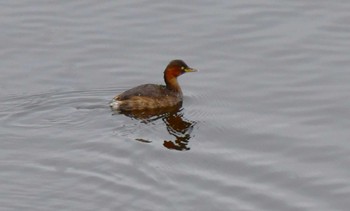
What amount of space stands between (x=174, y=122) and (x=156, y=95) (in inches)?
23.0

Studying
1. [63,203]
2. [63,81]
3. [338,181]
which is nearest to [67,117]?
[63,81]

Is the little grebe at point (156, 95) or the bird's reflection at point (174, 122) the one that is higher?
the little grebe at point (156, 95)

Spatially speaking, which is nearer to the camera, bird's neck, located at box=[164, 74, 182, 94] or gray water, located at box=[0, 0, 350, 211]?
gray water, located at box=[0, 0, 350, 211]

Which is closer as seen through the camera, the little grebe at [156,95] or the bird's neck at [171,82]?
the little grebe at [156,95]

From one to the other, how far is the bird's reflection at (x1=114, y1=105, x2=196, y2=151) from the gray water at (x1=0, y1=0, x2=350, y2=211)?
3 centimetres

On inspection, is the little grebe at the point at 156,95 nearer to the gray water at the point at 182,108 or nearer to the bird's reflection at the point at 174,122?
the bird's reflection at the point at 174,122

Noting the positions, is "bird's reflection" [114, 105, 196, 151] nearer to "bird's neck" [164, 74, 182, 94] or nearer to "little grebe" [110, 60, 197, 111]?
"little grebe" [110, 60, 197, 111]

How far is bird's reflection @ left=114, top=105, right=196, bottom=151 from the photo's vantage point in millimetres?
13227

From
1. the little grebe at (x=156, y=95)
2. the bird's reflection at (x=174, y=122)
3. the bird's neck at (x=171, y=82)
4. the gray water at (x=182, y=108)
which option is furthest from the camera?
the bird's neck at (x=171, y=82)

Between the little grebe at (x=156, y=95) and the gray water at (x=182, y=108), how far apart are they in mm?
205

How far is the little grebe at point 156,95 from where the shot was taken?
14203mm

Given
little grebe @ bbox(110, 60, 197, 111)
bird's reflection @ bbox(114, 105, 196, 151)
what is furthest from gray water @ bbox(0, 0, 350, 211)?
little grebe @ bbox(110, 60, 197, 111)

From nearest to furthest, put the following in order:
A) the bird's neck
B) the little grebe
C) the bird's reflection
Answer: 1. the bird's reflection
2. the little grebe
3. the bird's neck

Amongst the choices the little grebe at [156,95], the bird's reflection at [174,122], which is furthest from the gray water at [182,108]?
the little grebe at [156,95]
